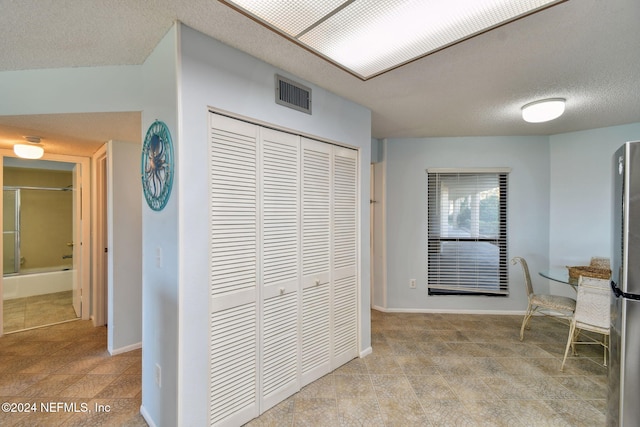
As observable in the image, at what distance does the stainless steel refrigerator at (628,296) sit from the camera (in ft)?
4.01

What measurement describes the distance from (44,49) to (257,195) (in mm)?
1701

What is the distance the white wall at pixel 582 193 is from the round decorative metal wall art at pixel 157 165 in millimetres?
4758

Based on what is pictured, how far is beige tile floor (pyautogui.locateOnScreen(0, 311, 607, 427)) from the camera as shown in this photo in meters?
1.96

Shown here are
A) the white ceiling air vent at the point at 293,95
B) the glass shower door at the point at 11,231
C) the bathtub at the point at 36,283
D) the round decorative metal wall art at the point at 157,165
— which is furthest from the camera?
the glass shower door at the point at 11,231

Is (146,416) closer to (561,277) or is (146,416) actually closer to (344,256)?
(344,256)

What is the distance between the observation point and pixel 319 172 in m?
2.40

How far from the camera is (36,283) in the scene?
4.62m

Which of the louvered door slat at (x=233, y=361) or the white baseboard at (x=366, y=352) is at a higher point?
the louvered door slat at (x=233, y=361)

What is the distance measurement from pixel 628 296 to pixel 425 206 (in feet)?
9.53

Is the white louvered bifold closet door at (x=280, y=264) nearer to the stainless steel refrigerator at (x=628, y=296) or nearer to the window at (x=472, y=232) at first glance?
the stainless steel refrigerator at (x=628, y=296)

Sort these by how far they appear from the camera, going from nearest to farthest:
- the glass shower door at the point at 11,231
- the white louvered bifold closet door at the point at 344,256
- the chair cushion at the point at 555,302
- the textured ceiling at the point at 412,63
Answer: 1. the textured ceiling at the point at 412,63
2. the white louvered bifold closet door at the point at 344,256
3. the chair cushion at the point at 555,302
4. the glass shower door at the point at 11,231

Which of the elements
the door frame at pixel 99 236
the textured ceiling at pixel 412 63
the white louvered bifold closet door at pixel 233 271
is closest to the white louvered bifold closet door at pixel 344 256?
the textured ceiling at pixel 412 63

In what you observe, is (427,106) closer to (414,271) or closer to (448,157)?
(448,157)

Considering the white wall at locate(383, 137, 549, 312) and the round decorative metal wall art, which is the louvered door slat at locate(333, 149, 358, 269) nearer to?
the round decorative metal wall art
